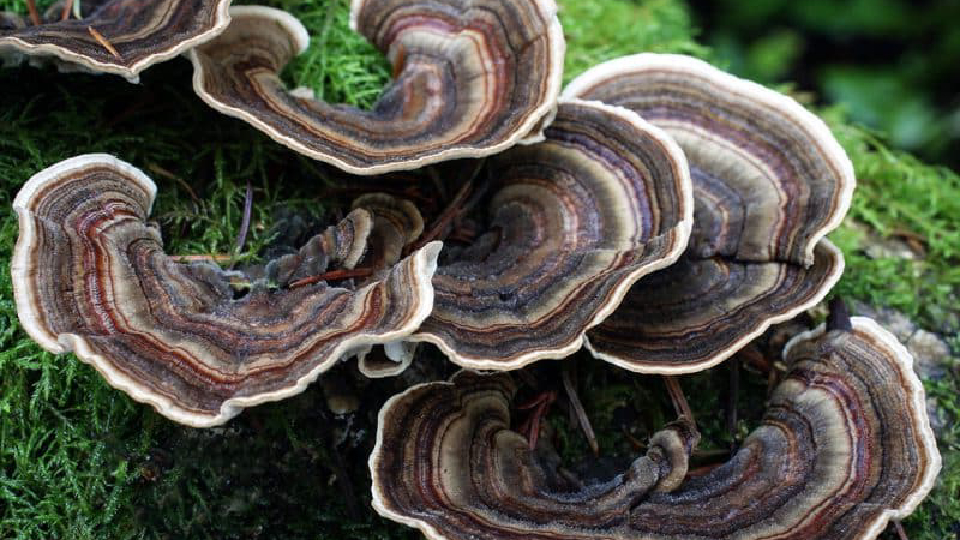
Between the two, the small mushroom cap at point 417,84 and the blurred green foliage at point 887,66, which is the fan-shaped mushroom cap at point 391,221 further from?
the blurred green foliage at point 887,66

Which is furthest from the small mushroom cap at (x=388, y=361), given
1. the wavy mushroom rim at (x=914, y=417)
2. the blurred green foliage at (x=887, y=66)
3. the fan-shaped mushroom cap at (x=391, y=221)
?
the blurred green foliage at (x=887, y=66)

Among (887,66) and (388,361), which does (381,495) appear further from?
(887,66)

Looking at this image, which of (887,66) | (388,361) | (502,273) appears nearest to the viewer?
(388,361)

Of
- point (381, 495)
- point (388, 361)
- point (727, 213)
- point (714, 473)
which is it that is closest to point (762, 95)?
point (727, 213)

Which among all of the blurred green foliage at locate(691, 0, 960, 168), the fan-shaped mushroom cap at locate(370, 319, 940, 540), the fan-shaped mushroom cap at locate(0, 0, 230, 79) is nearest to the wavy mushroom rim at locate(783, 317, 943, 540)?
the fan-shaped mushroom cap at locate(370, 319, 940, 540)

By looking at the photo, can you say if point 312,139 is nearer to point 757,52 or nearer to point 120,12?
point 120,12

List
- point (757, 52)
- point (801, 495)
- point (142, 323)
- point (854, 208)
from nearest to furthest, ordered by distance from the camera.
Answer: point (142, 323) < point (801, 495) < point (854, 208) < point (757, 52)

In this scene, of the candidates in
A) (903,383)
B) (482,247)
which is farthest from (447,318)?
(903,383)
